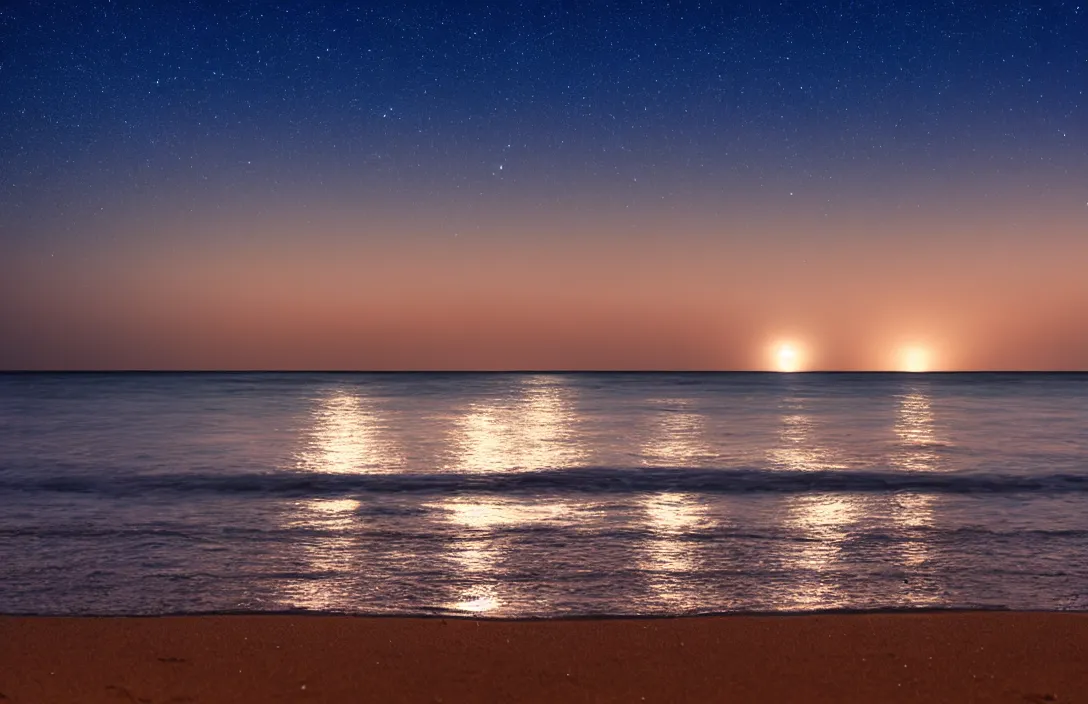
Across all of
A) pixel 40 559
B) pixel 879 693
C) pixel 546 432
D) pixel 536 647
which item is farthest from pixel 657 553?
pixel 546 432

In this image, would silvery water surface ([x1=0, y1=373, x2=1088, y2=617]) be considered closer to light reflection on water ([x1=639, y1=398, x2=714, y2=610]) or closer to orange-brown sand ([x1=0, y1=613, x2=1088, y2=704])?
light reflection on water ([x1=639, y1=398, x2=714, y2=610])

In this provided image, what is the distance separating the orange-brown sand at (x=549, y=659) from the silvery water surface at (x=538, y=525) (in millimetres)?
704

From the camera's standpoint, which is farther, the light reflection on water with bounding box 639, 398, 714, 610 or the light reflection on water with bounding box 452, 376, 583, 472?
the light reflection on water with bounding box 452, 376, 583, 472

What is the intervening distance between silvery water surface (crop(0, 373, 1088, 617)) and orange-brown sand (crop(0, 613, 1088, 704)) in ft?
2.31

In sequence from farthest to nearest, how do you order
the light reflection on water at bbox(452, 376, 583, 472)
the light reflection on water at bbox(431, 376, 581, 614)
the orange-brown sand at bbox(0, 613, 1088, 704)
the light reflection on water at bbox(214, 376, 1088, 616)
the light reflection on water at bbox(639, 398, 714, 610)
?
the light reflection on water at bbox(452, 376, 583, 472), the light reflection on water at bbox(431, 376, 581, 614), the light reflection on water at bbox(639, 398, 714, 610), the light reflection on water at bbox(214, 376, 1088, 616), the orange-brown sand at bbox(0, 613, 1088, 704)

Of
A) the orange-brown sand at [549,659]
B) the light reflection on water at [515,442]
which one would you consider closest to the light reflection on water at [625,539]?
the light reflection on water at [515,442]

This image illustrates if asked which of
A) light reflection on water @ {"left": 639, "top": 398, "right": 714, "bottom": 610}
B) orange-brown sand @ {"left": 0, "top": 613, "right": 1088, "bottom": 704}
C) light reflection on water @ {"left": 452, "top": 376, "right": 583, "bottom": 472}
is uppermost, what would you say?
orange-brown sand @ {"left": 0, "top": 613, "right": 1088, "bottom": 704}

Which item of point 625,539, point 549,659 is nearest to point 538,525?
point 625,539

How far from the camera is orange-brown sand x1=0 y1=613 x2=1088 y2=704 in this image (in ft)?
15.5

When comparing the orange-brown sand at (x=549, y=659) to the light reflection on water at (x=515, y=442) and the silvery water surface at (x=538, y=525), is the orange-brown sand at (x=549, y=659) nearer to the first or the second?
the silvery water surface at (x=538, y=525)

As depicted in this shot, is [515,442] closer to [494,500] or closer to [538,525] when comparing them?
[494,500]

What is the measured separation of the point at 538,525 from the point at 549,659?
5437 millimetres

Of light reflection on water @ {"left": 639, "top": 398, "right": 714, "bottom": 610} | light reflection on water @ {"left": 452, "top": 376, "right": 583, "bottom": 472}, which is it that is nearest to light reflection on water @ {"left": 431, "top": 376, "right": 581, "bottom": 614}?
light reflection on water @ {"left": 452, "top": 376, "right": 583, "bottom": 472}

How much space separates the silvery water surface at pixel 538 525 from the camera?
23.4ft
